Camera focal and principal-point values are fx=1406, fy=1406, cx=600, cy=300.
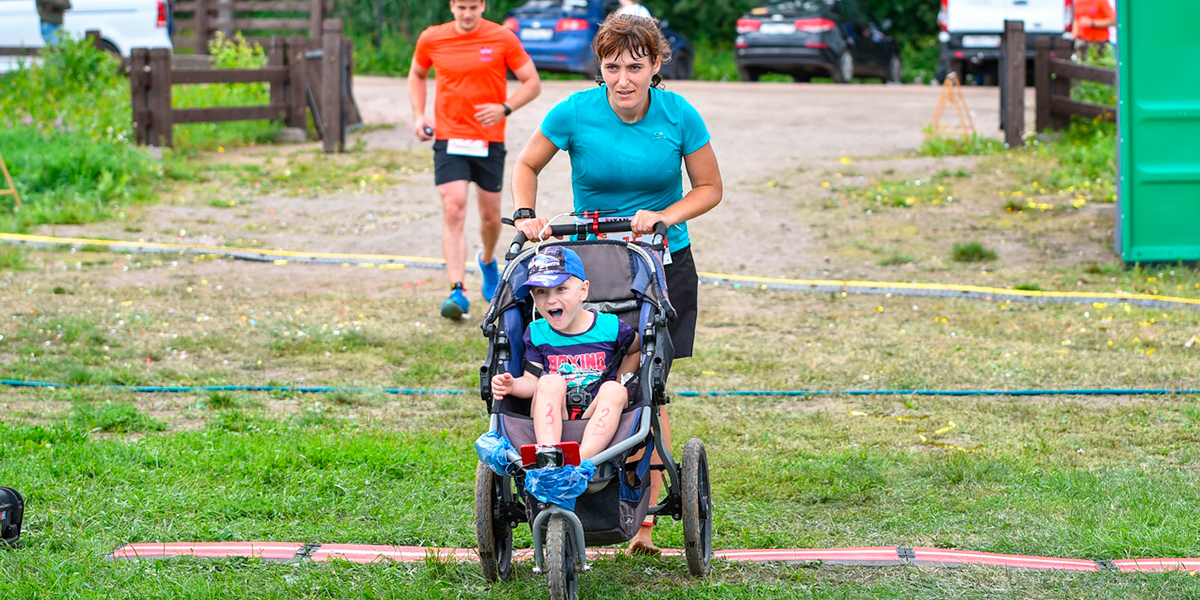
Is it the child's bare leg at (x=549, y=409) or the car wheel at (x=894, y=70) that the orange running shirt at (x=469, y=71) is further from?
the car wheel at (x=894, y=70)

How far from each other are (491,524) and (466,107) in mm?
4682

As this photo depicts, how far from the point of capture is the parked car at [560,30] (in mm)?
22578

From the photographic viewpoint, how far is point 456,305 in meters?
8.45

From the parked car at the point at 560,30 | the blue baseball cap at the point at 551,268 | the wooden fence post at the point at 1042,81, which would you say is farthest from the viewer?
the parked car at the point at 560,30

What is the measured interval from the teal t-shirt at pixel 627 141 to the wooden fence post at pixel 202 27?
22.3 metres

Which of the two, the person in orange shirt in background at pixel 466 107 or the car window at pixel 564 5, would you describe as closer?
the person in orange shirt in background at pixel 466 107

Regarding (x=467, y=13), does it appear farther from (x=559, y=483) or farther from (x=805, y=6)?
(x=805, y=6)

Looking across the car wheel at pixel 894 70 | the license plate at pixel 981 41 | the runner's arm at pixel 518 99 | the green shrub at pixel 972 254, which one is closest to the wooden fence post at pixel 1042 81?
the green shrub at pixel 972 254

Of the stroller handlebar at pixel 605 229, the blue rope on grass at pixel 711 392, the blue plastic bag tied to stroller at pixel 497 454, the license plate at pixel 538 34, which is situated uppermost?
the license plate at pixel 538 34

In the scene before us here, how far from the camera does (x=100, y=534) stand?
4.86 m

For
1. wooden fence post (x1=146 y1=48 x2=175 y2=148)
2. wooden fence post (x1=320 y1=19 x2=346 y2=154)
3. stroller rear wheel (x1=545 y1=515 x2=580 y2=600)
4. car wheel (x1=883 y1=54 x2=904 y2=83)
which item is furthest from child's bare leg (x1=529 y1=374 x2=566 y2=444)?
car wheel (x1=883 y1=54 x2=904 y2=83)

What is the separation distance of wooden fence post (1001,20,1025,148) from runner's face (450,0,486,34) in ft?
26.1

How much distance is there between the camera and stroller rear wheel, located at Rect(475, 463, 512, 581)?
14.1ft

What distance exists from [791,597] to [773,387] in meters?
2.84
